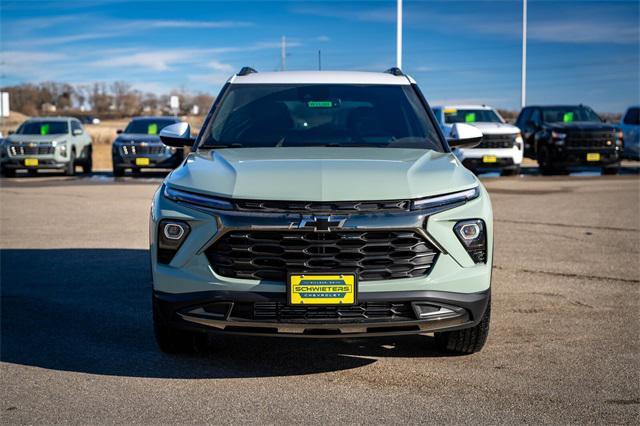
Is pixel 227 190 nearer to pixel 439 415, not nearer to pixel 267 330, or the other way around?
pixel 267 330

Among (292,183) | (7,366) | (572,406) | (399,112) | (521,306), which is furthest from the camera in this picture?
(521,306)

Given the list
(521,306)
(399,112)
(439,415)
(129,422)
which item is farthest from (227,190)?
(521,306)

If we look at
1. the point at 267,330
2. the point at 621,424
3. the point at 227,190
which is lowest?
the point at 621,424

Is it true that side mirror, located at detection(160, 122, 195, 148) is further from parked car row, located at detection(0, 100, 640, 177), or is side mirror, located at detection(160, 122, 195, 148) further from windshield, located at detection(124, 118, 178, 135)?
windshield, located at detection(124, 118, 178, 135)

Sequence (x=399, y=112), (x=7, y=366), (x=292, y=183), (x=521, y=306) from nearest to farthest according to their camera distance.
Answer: (x=292, y=183) → (x=7, y=366) → (x=399, y=112) → (x=521, y=306)

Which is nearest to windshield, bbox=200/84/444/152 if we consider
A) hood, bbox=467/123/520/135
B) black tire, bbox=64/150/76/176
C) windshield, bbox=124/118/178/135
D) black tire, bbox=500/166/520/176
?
hood, bbox=467/123/520/135

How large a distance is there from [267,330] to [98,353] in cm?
142

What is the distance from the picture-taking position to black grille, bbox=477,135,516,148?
22297mm

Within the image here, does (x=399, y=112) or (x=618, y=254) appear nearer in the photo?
(x=399, y=112)

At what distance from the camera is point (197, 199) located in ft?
15.5

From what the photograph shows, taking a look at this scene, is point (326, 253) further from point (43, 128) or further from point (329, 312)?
point (43, 128)

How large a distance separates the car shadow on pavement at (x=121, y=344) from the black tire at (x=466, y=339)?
12 centimetres

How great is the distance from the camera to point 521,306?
6844 millimetres

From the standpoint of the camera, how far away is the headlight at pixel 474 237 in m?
4.67
